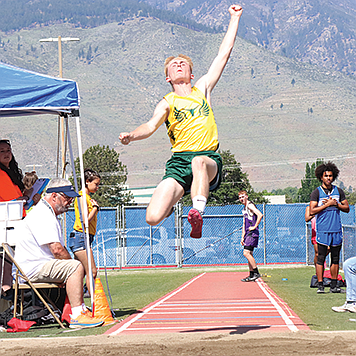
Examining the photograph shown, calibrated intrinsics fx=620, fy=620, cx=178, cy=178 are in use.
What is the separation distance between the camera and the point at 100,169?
70000mm

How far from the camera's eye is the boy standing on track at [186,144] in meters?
5.66

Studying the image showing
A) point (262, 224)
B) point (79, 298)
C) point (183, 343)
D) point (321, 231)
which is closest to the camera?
point (183, 343)

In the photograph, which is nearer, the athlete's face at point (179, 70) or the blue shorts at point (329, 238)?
the athlete's face at point (179, 70)

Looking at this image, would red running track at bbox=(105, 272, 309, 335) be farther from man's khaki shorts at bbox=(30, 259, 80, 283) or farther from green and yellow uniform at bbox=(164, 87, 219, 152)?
green and yellow uniform at bbox=(164, 87, 219, 152)

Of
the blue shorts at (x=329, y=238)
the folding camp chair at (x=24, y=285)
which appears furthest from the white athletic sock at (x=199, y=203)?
the blue shorts at (x=329, y=238)

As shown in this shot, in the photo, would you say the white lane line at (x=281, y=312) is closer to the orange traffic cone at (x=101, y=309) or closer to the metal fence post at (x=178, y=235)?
the orange traffic cone at (x=101, y=309)

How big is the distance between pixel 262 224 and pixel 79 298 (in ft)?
47.7

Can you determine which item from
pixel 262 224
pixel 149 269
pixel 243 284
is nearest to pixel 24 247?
pixel 243 284

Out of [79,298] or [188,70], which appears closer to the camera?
[188,70]

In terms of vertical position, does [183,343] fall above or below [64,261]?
below

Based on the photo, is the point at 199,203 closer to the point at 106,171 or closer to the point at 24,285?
the point at 24,285

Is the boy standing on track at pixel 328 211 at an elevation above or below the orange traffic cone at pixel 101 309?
above

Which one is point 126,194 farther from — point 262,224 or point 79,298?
point 79,298

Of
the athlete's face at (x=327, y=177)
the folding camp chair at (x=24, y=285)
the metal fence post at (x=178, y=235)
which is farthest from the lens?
the metal fence post at (x=178, y=235)
